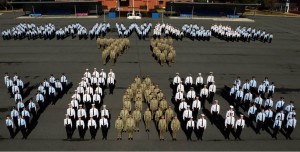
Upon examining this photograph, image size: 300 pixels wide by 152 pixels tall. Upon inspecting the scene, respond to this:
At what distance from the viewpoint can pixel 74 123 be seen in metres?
14.4

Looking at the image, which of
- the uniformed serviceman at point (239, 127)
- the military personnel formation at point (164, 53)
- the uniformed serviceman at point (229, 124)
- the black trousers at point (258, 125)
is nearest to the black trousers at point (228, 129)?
the uniformed serviceman at point (229, 124)

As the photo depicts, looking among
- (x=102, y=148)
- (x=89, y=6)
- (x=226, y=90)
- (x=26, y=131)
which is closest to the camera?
(x=102, y=148)

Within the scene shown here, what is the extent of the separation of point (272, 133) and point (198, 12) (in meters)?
56.4

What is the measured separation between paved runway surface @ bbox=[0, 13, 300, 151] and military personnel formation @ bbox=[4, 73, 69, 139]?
35 cm

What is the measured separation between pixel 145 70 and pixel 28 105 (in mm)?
9974

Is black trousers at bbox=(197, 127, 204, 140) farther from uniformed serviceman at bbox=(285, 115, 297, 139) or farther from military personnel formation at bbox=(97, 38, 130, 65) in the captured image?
military personnel formation at bbox=(97, 38, 130, 65)

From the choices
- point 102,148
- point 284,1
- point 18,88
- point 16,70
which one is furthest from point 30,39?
point 284,1

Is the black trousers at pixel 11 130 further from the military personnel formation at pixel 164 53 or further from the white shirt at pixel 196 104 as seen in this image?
the military personnel formation at pixel 164 53

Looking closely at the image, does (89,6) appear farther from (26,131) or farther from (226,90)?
(26,131)

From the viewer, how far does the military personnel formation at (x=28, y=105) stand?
43.9 feet

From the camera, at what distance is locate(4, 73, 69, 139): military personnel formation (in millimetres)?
13367

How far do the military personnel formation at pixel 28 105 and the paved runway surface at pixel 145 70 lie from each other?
0.35 meters

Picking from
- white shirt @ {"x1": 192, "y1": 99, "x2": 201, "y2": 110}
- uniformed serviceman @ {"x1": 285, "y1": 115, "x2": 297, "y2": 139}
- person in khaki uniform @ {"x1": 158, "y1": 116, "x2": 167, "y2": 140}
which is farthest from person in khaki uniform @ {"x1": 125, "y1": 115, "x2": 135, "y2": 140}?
uniformed serviceman @ {"x1": 285, "y1": 115, "x2": 297, "y2": 139}

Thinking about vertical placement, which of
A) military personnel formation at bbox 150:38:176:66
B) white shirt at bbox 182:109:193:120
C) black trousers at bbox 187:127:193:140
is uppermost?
military personnel formation at bbox 150:38:176:66
